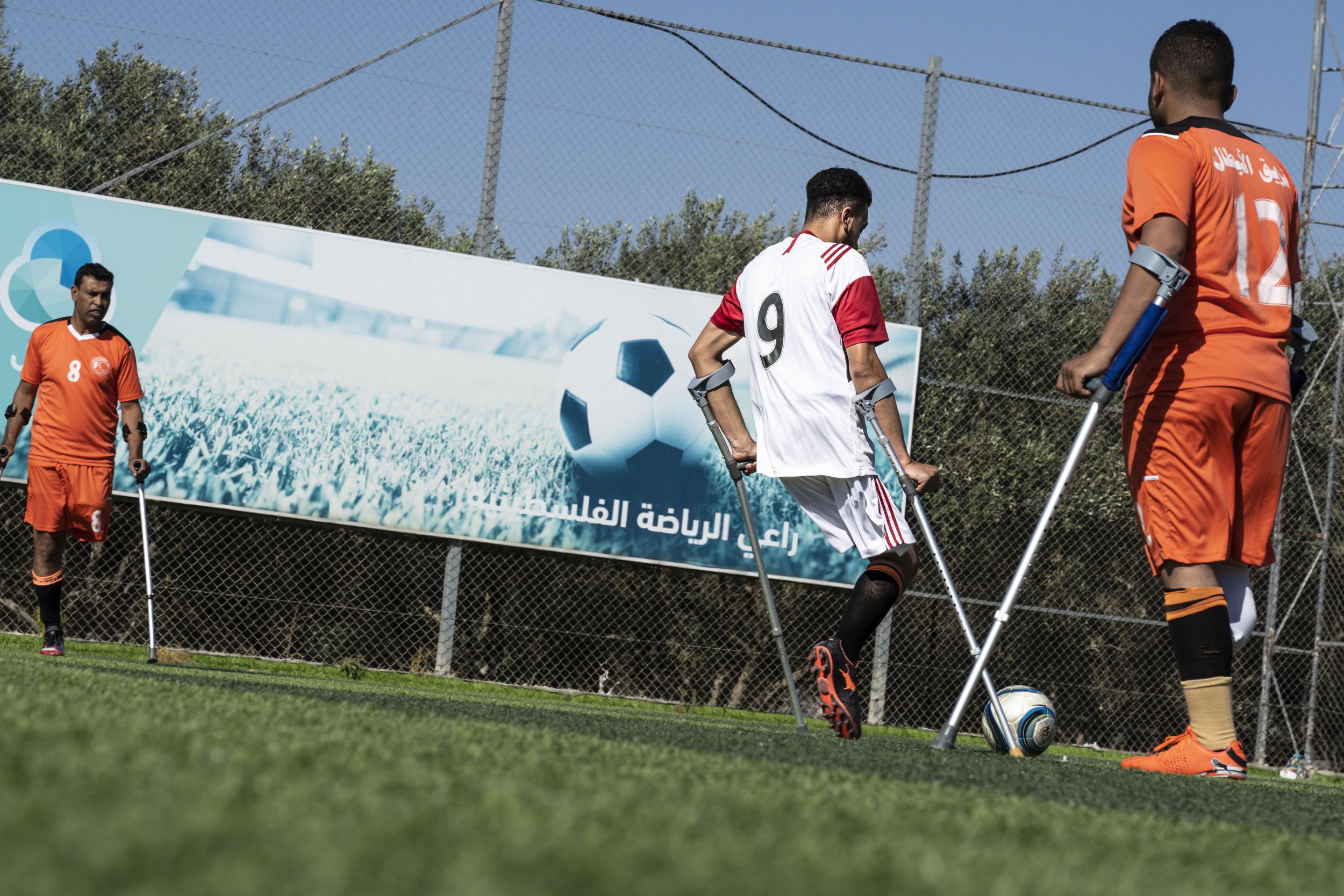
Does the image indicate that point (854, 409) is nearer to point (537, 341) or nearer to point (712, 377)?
point (712, 377)

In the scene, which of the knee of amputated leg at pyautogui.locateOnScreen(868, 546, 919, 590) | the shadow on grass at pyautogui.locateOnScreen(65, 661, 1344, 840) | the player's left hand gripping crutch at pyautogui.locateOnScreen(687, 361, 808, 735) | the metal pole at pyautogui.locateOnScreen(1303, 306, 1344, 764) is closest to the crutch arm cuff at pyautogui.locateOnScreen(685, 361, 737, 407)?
the player's left hand gripping crutch at pyautogui.locateOnScreen(687, 361, 808, 735)

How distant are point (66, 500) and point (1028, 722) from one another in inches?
211

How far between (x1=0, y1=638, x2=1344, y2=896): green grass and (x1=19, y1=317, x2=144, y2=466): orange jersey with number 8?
4551 mm

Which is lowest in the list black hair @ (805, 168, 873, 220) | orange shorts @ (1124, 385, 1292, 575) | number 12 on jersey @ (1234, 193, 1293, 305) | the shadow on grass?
the shadow on grass

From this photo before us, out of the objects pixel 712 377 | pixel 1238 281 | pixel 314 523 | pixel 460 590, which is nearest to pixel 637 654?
pixel 460 590

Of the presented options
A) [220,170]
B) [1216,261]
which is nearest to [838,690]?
[1216,261]

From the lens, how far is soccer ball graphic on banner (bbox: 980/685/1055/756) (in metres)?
4.18

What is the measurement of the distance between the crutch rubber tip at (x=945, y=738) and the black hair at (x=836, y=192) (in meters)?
1.87

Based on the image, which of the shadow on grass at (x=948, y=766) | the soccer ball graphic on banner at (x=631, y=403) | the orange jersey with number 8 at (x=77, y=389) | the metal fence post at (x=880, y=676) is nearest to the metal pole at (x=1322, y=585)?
the metal fence post at (x=880, y=676)

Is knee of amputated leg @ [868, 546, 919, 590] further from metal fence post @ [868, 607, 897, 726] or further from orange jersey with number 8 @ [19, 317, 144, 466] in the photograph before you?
metal fence post @ [868, 607, 897, 726]

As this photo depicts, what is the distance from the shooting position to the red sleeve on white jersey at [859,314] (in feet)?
14.2

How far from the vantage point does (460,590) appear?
11.4 metres

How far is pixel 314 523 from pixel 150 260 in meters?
2.22

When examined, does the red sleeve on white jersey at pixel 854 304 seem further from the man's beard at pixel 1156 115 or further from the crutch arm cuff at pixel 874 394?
the man's beard at pixel 1156 115
